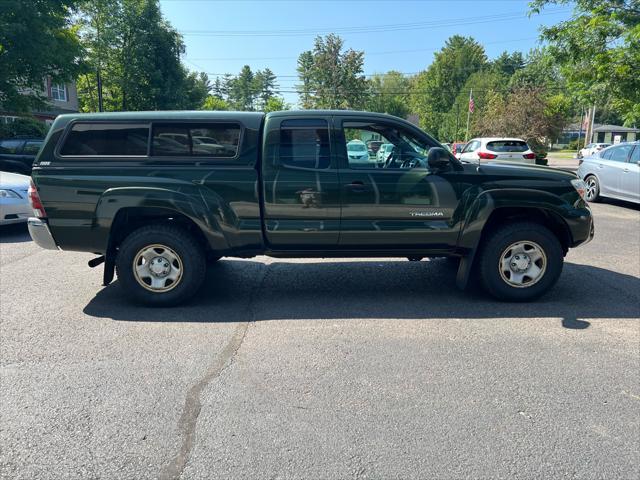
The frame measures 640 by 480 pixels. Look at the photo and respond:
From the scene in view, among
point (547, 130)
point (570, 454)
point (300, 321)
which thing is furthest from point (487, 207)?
point (547, 130)

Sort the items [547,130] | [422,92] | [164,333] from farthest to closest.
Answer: [422,92]
[547,130]
[164,333]

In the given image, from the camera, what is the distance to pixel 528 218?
5.27 metres

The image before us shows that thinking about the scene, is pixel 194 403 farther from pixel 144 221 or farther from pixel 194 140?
pixel 194 140

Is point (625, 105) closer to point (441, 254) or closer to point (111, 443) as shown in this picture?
point (441, 254)

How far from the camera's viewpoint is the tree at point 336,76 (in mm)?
62938

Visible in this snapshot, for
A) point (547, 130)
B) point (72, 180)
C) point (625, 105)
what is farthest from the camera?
point (547, 130)

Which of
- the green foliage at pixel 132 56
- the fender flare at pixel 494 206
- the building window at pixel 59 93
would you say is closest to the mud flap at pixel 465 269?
the fender flare at pixel 494 206

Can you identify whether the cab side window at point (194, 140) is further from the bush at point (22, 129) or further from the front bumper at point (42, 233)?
the bush at point (22, 129)

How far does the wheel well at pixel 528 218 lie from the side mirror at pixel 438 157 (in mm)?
797

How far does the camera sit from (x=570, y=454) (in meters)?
2.70

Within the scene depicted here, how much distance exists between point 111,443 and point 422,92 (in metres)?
88.3

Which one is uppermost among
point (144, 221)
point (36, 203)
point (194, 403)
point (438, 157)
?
point (438, 157)

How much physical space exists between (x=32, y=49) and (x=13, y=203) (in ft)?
40.0

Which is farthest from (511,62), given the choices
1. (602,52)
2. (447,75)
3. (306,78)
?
(602,52)
